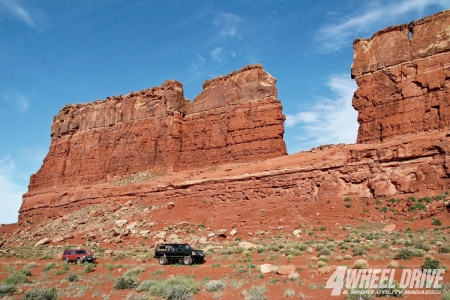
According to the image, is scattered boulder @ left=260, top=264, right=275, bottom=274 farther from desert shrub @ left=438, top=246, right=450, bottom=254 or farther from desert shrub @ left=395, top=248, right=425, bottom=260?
desert shrub @ left=438, top=246, right=450, bottom=254

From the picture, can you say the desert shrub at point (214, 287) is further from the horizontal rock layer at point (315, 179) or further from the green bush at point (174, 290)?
the horizontal rock layer at point (315, 179)

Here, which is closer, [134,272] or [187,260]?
[134,272]

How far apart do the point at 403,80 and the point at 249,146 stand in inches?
662

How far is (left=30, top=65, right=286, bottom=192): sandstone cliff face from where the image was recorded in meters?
42.3

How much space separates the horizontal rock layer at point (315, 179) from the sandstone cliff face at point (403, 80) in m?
3.01

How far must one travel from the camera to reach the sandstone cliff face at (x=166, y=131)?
139ft

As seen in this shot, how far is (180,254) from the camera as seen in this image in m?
20.5

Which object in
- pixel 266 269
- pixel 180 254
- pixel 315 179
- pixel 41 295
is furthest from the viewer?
pixel 315 179

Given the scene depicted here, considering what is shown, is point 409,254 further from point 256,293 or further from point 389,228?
point 389,228

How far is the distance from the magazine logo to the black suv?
852 centimetres

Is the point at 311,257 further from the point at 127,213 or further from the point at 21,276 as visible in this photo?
the point at 127,213

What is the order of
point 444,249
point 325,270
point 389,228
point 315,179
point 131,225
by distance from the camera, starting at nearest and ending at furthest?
1. point 325,270
2. point 444,249
3. point 389,228
4. point 315,179
5. point 131,225

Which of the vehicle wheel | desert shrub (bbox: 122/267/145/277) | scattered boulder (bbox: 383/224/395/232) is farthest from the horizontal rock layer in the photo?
desert shrub (bbox: 122/267/145/277)

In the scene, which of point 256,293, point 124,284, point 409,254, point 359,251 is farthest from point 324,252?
point 124,284
